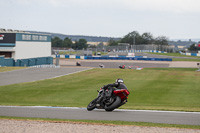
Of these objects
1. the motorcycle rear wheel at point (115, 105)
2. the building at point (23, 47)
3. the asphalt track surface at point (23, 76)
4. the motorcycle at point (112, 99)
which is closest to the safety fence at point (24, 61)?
the building at point (23, 47)

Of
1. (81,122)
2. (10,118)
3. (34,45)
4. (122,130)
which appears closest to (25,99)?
(10,118)

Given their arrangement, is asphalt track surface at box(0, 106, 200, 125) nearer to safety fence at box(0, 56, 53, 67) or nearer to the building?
safety fence at box(0, 56, 53, 67)

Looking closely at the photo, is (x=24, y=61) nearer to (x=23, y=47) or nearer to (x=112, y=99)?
(x=23, y=47)

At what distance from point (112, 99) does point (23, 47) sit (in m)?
56.5

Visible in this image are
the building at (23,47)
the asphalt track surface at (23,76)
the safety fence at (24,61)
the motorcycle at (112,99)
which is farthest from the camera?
the building at (23,47)

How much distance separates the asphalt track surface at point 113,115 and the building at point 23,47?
50.4m

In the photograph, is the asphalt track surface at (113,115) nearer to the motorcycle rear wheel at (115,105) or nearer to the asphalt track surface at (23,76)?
the motorcycle rear wheel at (115,105)

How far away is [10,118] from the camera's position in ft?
40.0

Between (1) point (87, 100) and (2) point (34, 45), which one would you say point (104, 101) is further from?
(2) point (34, 45)

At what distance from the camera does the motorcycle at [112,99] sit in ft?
42.4

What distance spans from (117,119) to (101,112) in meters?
1.55

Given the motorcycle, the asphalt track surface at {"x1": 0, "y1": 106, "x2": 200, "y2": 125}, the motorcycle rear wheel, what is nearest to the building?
the asphalt track surface at {"x1": 0, "y1": 106, "x2": 200, "y2": 125}

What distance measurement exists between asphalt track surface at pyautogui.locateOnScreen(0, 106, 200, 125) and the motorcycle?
0.90 feet

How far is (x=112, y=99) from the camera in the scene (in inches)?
516
